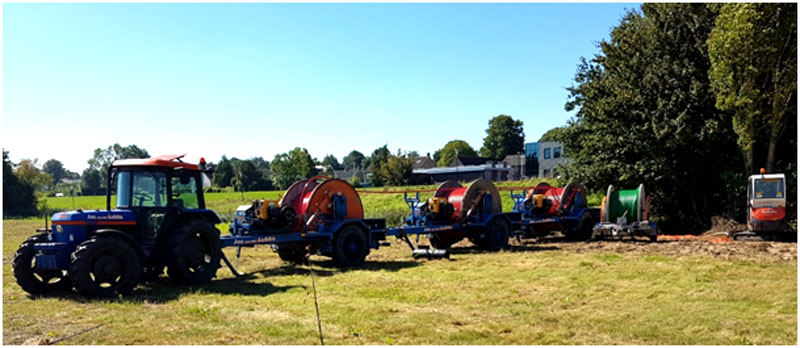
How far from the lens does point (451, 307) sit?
378 inches

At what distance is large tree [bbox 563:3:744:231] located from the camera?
25.6m

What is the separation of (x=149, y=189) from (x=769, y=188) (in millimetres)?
18667

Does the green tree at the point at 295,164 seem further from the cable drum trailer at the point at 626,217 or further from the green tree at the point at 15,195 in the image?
the cable drum trailer at the point at 626,217

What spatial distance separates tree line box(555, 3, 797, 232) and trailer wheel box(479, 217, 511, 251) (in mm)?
8407

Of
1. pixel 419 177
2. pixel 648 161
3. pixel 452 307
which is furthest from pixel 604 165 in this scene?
A: pixel 419 177

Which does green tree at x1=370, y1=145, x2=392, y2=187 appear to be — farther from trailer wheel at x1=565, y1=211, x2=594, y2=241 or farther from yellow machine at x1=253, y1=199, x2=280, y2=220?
yellow machine at x1=253, y1=199, x2=280, y2=220

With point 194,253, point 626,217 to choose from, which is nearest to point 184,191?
point 194,253

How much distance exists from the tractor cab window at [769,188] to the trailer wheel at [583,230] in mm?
5273

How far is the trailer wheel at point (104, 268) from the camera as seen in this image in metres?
10.3

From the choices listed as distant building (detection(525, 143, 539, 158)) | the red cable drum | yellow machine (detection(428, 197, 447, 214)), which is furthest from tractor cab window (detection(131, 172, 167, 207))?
distant building (detection(525, 143, 539, 158))

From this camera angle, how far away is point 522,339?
7.41 metres

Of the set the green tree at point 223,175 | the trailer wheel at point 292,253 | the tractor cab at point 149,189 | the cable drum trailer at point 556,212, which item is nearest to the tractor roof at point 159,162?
the tractor cab at point 149,189

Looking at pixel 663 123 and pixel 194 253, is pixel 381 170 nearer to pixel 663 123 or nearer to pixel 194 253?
pixel 663 123

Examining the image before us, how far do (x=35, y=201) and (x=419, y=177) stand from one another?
34.6m
